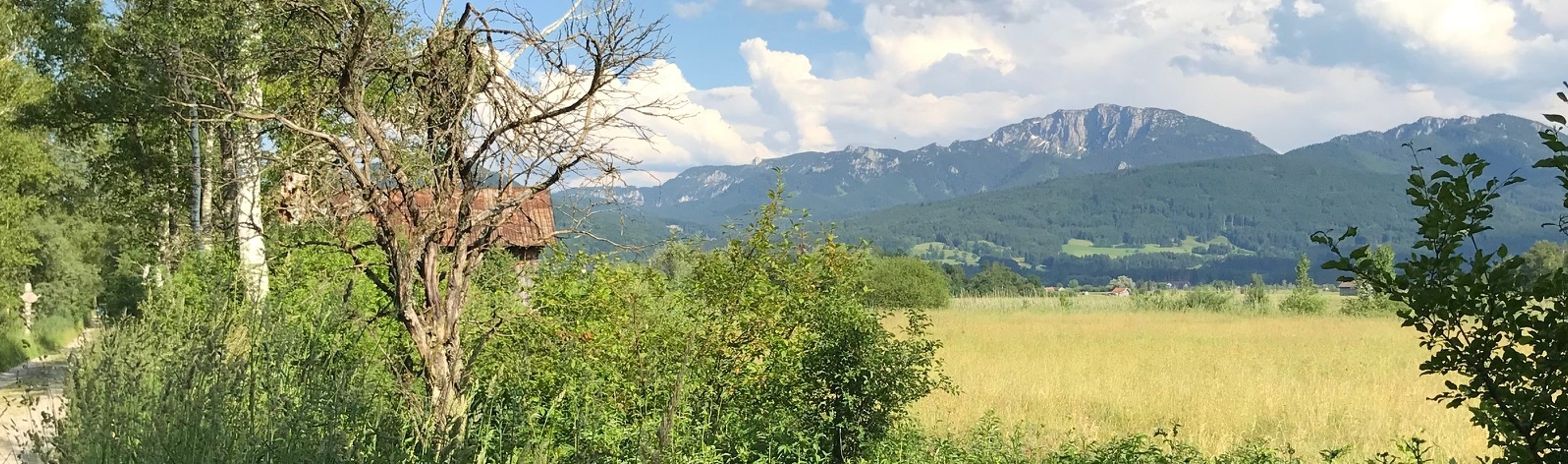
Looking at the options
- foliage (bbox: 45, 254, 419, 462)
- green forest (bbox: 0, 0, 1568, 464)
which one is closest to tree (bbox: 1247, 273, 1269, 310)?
green forest (bbox: 0, 0, 1568, 464)

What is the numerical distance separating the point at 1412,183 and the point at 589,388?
6.17 m

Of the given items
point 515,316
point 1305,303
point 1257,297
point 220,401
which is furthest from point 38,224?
point 1257,297

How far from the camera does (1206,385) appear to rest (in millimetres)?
18172

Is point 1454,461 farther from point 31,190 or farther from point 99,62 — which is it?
point 31,190

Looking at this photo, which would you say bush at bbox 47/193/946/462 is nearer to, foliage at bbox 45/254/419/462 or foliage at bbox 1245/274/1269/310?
foliage at bbox 45/254/419/462

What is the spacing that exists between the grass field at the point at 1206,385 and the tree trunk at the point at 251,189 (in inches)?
259

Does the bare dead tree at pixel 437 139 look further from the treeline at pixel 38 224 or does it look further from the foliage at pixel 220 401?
the treeline at pixel 38 224

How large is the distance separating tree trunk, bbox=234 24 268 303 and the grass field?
259 inches

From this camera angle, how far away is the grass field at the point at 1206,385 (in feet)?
43.1

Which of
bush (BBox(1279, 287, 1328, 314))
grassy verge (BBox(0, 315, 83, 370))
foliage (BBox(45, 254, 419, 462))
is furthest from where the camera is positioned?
bush (BBox(1279, 287, 1328, 314))

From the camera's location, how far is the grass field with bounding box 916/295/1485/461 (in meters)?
13.1

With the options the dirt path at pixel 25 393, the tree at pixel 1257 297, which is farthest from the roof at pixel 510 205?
the tree at pixel 1257 297

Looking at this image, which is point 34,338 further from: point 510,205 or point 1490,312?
point 1490,312

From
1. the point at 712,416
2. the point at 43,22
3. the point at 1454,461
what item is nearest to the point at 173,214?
the point at 43,22
